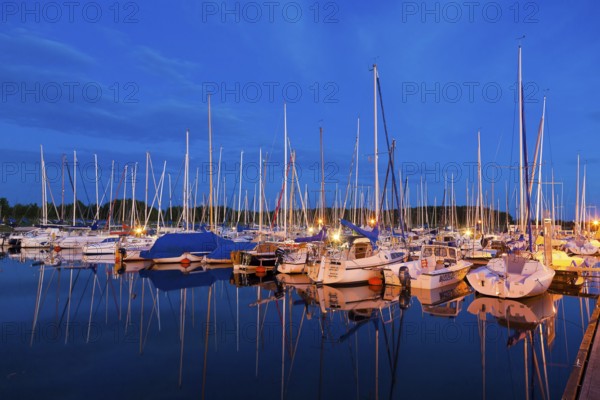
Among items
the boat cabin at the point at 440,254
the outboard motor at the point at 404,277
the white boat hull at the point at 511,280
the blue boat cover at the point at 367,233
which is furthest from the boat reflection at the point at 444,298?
the blue boat cover at the point at 367,233

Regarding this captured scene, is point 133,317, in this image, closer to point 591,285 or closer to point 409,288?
point 409,288

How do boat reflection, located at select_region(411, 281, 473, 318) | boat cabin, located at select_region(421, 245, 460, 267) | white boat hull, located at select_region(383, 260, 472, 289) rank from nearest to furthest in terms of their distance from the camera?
boat reflection, located at select_region(411, 281, 473, 318)
white boat hull, located at select_region(383, 260, 472, 289)
boat cabin, located at select_region(421, 245, 460, 267)

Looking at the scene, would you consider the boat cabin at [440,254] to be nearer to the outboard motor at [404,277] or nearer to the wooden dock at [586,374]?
the outboard motor at [404,277]

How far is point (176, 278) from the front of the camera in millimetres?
27719

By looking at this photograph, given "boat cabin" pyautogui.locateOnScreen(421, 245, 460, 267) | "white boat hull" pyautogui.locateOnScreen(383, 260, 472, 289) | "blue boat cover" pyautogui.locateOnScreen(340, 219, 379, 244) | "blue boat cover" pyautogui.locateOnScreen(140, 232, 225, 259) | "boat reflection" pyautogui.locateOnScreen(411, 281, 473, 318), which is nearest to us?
"boat reflection" pyautogui.locateOnScreen(411, 281, 473, 318)

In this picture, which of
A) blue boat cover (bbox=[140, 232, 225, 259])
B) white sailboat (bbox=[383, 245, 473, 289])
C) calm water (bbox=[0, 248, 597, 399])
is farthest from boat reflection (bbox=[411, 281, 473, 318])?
blue boat cover (bbox=[140, 232, 225, 259])

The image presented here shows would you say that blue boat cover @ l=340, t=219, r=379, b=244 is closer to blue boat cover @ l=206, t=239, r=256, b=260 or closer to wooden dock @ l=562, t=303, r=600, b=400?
blue boat cover @ l=206, t=239, r=256, b=260

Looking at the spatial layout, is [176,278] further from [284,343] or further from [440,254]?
[284,343]

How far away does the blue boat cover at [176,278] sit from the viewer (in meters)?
24.7

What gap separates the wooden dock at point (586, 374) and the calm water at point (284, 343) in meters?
0.69

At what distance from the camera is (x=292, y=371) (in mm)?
10930

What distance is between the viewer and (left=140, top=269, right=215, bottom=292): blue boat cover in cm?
2470

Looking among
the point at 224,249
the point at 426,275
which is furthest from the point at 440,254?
the point at 224,249

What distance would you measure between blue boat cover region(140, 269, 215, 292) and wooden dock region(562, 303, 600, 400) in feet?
60.0
